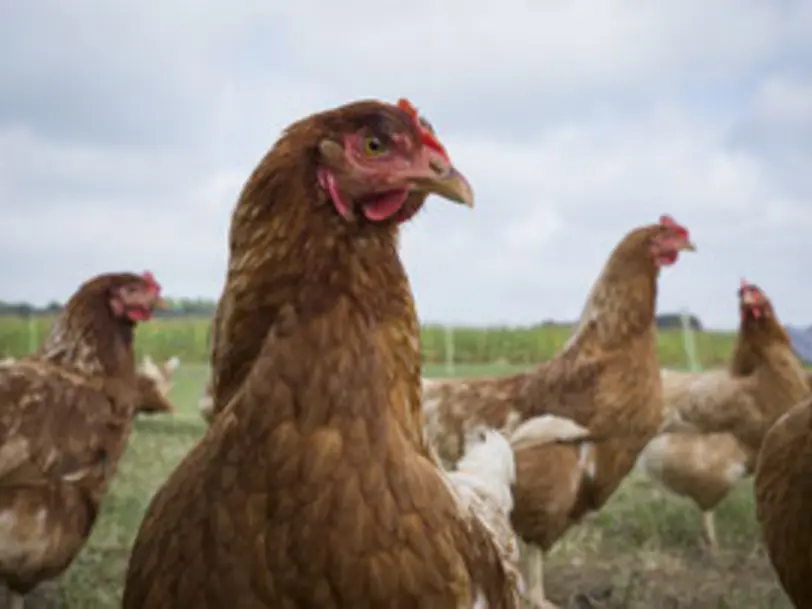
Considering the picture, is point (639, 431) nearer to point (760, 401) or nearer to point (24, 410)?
point (760, 401)

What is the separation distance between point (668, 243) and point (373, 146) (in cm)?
244

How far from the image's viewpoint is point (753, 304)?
159 inches

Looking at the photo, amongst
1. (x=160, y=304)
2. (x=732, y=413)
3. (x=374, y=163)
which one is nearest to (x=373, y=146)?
(x=374, y=163)

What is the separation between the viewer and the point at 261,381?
118 cm

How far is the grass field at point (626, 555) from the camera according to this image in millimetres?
3102

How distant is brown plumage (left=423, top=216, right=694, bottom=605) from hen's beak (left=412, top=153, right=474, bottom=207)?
1954mm

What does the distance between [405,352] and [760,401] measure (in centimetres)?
305

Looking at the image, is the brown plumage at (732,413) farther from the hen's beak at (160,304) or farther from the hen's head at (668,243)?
the hen's beak at (160,304)

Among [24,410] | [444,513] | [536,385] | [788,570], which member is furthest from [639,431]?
[444,513]

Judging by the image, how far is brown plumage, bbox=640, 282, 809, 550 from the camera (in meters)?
3.93

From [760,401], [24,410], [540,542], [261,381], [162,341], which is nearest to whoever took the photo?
[261,381]

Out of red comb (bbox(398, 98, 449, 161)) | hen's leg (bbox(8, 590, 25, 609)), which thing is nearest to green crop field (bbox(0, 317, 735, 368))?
hen's leg (bbox(8, 590, 25, 609))

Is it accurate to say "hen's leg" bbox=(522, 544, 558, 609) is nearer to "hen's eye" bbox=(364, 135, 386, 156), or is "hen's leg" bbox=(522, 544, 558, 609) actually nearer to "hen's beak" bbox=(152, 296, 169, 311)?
"hen's beak" bbox=(152, 296, 169, 311)

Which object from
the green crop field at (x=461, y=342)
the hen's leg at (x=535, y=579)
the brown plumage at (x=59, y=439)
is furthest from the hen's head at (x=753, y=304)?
the brown plumage at (x=59, y=439)
